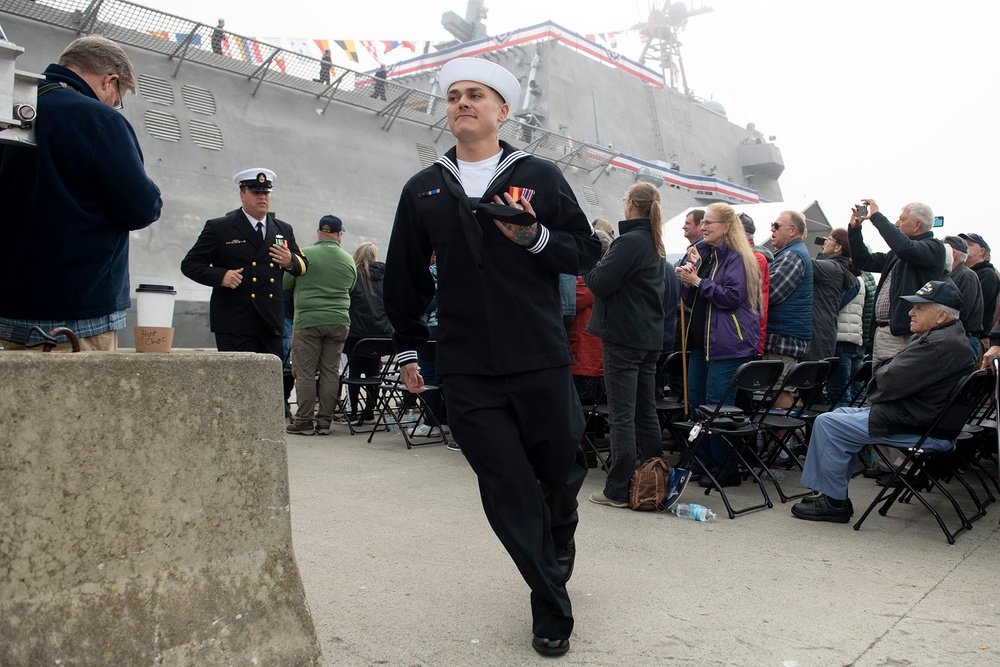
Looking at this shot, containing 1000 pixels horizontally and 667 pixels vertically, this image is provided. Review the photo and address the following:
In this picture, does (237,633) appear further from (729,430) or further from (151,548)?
(729,430)

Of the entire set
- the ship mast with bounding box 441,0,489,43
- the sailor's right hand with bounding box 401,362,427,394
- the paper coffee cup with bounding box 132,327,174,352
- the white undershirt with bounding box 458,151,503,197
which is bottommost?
the sailor's right hand with bounding box 401,362,427,394

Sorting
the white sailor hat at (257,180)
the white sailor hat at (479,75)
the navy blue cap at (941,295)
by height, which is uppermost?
the white sailor hat at (257,180)

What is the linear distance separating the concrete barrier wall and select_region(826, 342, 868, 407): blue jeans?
6.02 m

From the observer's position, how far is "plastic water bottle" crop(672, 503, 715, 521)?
4378mm

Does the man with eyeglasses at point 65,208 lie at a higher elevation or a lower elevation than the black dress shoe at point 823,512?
higher

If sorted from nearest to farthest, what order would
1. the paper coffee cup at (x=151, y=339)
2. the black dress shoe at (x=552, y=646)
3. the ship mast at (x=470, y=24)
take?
the paper coffee cup at (x=151, y=339), the black dress shoe at (x=552, y=646), the ship mast at (x=470, y=24)

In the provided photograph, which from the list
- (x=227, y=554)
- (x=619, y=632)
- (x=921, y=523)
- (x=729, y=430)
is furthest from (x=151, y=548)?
(x=921, y=523)

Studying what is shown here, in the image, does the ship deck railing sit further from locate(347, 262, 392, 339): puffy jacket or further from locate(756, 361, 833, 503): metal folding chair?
locate(756, 361, 833, 503): metal folding chair

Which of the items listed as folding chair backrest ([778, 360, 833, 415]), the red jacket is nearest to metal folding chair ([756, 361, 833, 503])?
folding chair backrest ([778, 360, 833, 415])

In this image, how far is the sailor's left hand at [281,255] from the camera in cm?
560

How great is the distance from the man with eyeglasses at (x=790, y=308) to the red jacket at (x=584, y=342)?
1315mm

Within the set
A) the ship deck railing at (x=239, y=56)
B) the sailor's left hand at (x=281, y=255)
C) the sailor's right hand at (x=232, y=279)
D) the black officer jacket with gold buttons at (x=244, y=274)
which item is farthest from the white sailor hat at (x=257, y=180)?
the ship deck railing at (x=239, y=56)

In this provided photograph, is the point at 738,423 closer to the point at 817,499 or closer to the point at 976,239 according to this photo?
the point at 817,499

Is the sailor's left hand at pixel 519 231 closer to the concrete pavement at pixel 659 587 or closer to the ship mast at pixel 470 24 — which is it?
the concrete pavement at pixel 659 587
